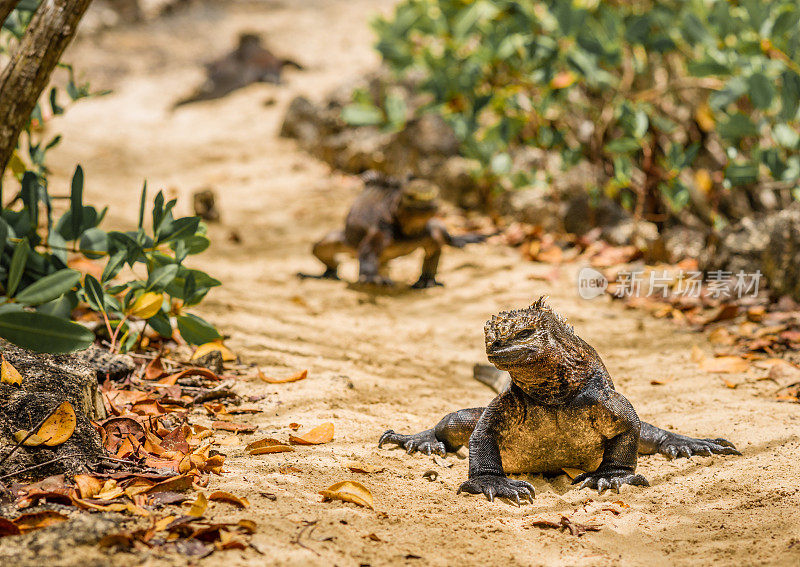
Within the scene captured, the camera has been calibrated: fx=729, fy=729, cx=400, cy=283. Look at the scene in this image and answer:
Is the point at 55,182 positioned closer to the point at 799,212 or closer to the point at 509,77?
the point at 509,77

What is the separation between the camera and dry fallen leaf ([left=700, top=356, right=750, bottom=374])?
4.01m

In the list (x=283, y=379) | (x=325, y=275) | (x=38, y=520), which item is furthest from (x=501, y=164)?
(x=38, y=520)

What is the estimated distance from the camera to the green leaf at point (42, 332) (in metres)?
2.10

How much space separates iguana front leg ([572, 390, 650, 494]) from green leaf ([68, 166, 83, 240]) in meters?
2.31

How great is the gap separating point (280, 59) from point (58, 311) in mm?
10152

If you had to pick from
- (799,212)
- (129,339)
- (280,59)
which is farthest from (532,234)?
(280,59)

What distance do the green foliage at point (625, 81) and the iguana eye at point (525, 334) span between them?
10.7ft

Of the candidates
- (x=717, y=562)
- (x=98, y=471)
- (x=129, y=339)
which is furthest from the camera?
(x=129, y=339)

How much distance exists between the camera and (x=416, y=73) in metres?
9.42

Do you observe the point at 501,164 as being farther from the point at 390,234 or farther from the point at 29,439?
the point at 29,439

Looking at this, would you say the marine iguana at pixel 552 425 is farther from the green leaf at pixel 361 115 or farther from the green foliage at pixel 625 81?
the green leaf at pixel 361 115

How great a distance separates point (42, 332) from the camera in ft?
7.02

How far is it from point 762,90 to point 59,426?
15.7 ft

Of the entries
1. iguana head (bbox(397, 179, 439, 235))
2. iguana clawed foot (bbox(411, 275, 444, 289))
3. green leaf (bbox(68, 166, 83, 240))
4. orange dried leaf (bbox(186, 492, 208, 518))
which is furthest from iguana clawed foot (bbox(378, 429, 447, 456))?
iguana head (bbox(397, 179, 439, 235))
